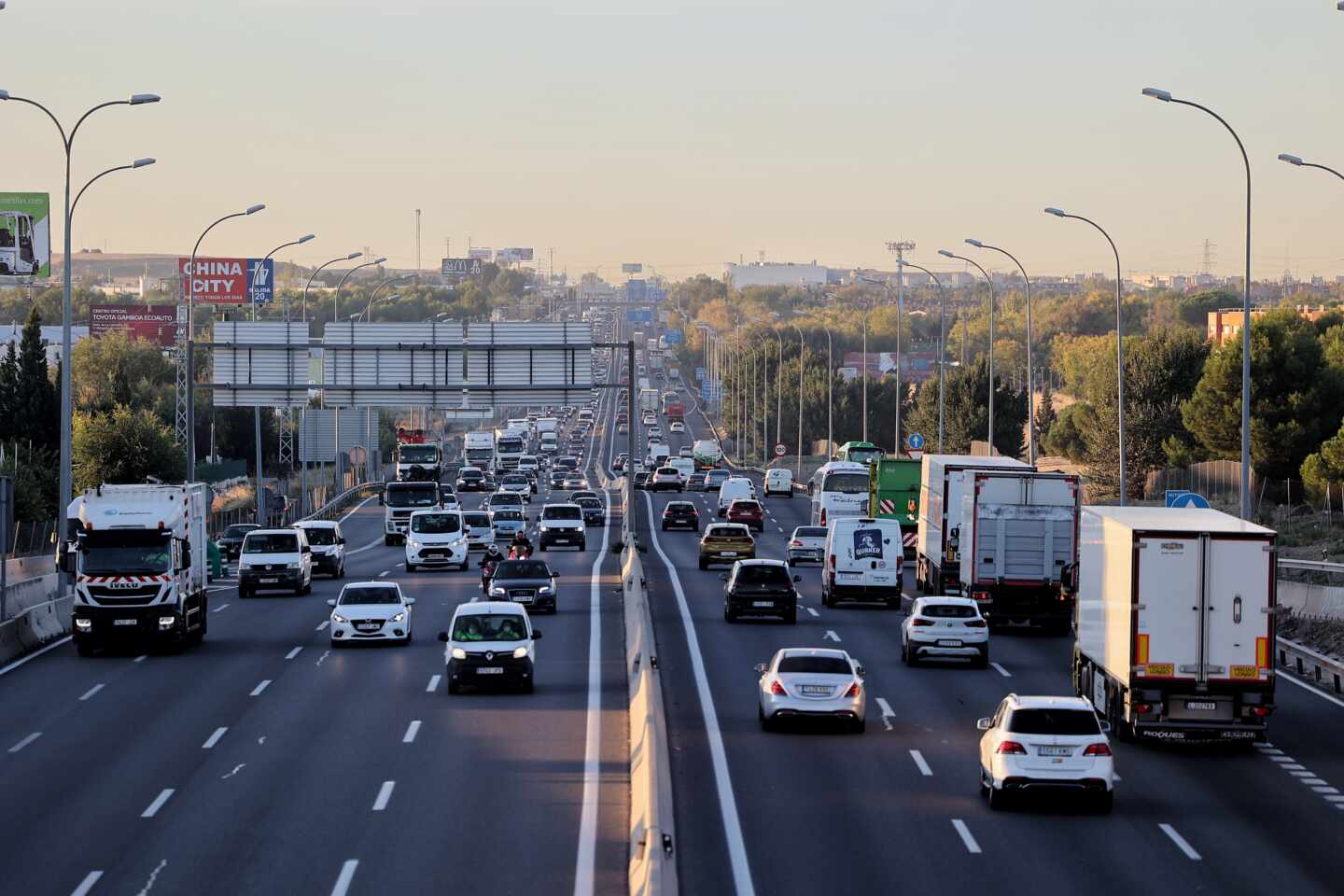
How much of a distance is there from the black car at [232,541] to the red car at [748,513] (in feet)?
63.6

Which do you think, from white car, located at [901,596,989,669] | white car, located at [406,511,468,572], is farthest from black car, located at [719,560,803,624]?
white car, located at [406,511,468,572]

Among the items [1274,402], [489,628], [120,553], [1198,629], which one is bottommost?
[489,628]

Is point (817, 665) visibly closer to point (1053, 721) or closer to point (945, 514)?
point (1053, 721)

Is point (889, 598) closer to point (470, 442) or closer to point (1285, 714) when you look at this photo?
point (1285, 714)

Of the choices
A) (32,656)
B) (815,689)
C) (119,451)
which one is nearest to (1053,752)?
(815,689)

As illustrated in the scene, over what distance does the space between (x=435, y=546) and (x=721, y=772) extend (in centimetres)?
3784

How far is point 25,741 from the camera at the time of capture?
96.1 feet

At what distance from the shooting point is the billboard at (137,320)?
176 metres

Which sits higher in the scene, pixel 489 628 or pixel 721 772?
pixel 489 628

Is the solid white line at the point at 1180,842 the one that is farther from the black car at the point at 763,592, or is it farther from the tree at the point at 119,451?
the tree at the point at 119,451

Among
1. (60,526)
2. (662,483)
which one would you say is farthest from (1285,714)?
(662,483)

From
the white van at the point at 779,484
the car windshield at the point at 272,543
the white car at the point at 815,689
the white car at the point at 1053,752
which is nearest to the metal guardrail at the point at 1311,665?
the white car at the point at 815,689

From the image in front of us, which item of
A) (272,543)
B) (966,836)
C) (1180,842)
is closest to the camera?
(1180,842)

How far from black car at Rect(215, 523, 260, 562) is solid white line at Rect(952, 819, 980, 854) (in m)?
49.3
